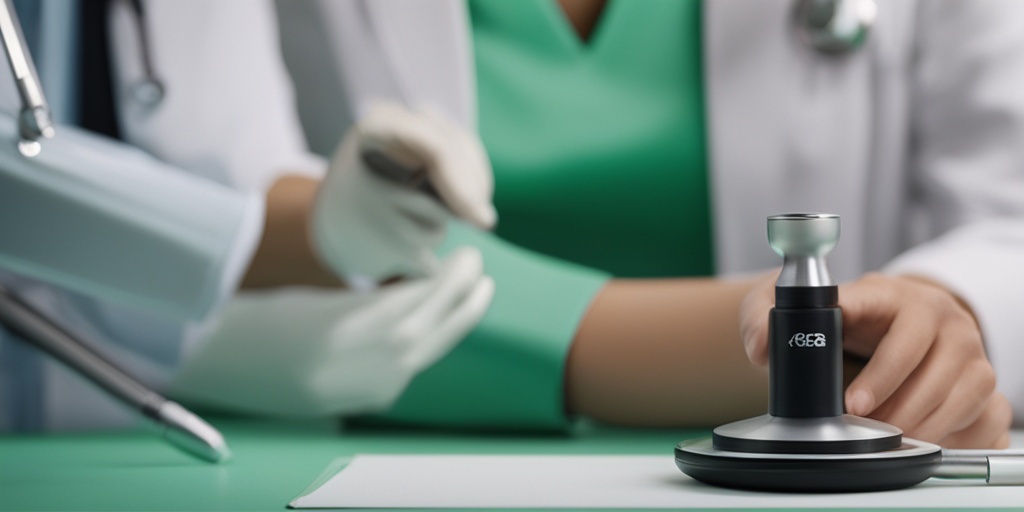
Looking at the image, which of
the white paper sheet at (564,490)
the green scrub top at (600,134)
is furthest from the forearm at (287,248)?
the white paper sheet at (564,490)

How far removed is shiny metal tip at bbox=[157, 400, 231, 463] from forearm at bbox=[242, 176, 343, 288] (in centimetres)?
19

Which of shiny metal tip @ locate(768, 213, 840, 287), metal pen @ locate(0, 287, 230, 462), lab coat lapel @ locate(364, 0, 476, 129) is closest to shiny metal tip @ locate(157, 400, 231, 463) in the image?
metal pen @ locate(0, 287, 230, 462)

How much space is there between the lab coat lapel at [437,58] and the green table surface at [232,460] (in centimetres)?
22

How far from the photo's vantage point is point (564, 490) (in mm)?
298

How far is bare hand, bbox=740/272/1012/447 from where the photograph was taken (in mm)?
321

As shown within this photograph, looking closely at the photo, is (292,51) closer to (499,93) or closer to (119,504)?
(499,93)

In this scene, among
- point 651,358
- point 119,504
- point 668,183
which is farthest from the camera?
point 668,183

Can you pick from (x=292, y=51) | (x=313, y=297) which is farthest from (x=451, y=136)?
(x=292, y=51)

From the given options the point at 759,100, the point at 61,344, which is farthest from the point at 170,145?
the point at 759,100

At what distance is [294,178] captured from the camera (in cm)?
62

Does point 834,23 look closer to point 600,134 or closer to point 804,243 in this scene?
point 600,134

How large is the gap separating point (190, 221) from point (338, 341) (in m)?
0.15

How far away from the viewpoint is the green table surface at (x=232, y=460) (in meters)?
0.33

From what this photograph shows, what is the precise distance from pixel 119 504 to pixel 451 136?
0.27 metres
